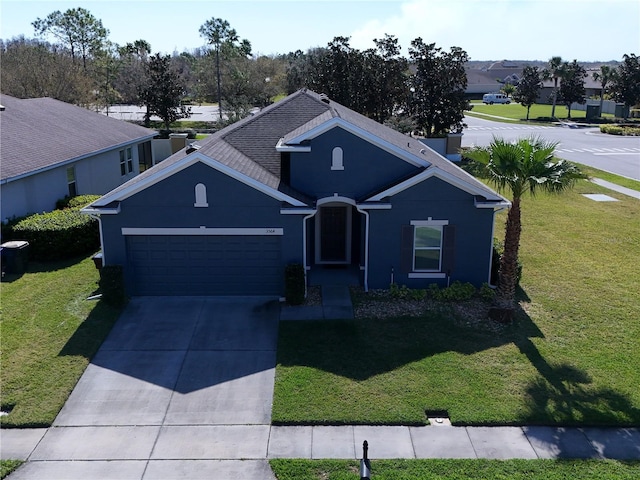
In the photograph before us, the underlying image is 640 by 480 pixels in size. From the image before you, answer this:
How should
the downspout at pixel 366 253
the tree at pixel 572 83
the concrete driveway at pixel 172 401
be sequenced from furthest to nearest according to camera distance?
the tree at pixel 572 83 → the downspout at pixel 366 253 → the concrete driveway at pixel 172 401

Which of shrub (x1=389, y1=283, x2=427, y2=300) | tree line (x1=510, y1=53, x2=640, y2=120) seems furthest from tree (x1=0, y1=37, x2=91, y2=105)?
tree line (x1=510, y1=53, x2=640, y2=120)

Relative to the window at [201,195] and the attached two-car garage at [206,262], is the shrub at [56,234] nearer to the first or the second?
the attached two-car garage at [206,262]

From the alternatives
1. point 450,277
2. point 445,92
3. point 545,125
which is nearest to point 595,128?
point 545,125

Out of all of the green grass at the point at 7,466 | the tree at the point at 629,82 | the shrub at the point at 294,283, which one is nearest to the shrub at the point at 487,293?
the shrub at the point at 294,283

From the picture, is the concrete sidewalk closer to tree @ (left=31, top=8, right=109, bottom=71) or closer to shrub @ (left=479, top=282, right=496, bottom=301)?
shrub @ (left=479, top=282, right=496, bottom=301)

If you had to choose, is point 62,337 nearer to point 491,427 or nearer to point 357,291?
point 357,291
